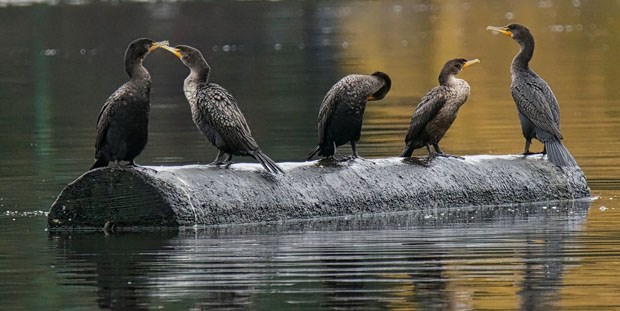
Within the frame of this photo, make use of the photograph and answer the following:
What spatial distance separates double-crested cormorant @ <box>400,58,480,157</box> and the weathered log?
1.12ft

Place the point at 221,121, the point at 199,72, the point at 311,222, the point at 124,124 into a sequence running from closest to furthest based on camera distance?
the point at 124,124
the point at 221,121
the point at 311,222
the point at 199,72

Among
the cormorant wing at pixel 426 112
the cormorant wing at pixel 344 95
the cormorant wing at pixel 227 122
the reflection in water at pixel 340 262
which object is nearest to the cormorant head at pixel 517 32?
the cormorant wing at pixel 426 112

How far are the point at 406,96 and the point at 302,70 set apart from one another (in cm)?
889

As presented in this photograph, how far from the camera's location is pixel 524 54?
61.8ft

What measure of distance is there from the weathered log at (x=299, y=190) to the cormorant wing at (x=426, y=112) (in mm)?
352

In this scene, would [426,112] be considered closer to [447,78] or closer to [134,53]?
[447,78]

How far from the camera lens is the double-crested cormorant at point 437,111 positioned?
57.3 ft

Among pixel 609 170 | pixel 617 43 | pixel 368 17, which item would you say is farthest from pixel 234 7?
pixel 609 170

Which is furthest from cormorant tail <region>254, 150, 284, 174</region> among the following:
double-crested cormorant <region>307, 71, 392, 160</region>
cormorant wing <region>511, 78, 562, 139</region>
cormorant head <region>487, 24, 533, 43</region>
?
cormorant head <region>487, 24, 533, 43</region>

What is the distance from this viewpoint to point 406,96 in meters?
33.5

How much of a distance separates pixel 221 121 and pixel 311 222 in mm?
1218

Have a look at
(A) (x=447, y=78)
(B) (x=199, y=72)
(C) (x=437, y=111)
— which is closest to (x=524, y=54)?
(A) (x=447, y=78)

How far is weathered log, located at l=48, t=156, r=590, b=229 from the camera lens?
51.5ft

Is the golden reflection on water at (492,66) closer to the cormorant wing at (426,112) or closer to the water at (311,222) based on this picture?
the water at (311,222)
